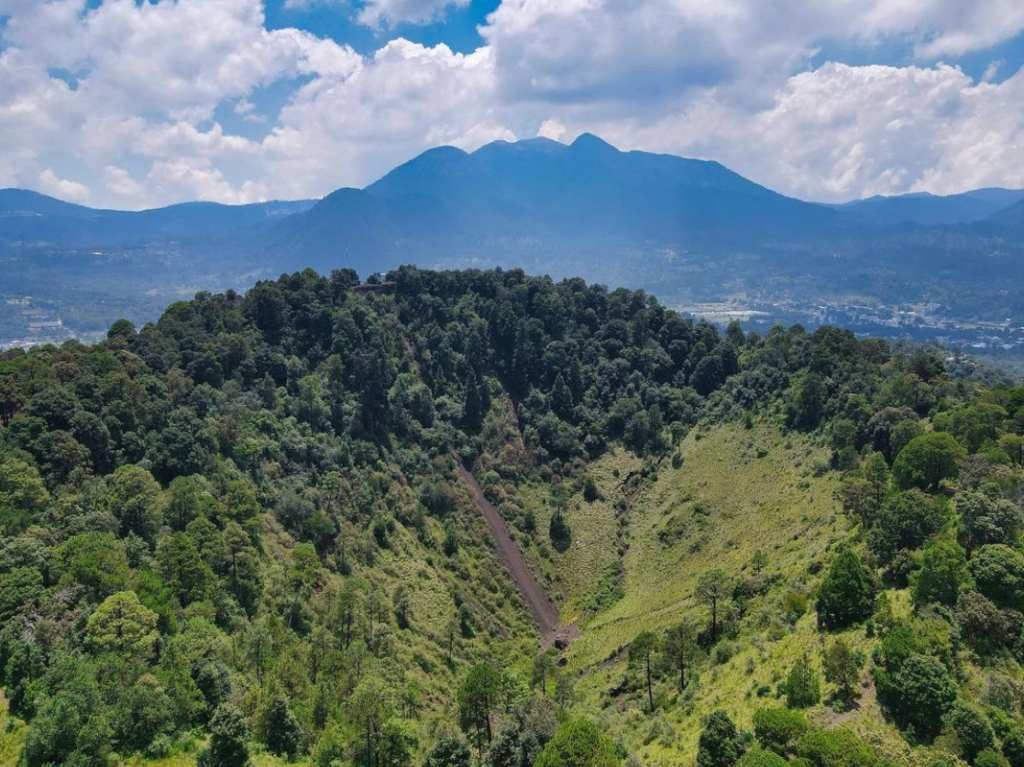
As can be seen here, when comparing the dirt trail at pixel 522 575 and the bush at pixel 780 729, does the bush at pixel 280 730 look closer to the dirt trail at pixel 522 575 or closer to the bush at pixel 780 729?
the bush at pixel 780 729

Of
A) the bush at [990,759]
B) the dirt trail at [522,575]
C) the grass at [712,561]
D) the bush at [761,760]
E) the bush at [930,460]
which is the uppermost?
the bush at [930,460]

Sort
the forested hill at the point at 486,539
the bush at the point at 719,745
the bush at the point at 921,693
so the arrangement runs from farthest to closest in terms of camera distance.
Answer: the forested hill at the point at 486,539
the bush at the point at 719,745
the bush at the point at 921,693

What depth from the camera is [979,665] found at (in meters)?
35.9

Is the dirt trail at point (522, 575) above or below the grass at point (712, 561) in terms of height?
below

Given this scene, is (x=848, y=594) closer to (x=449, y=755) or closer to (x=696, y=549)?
(x=449, y=755)

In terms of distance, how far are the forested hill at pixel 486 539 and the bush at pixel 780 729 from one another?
146 mm

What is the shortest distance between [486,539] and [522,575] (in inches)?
261

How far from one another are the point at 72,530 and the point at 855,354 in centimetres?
9140

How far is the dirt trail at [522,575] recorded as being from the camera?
76.6m

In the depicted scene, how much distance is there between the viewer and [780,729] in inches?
1314

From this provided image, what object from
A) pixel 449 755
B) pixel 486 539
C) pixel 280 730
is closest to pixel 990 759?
pixel 449 755

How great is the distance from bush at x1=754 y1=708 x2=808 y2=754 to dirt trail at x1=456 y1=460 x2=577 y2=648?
137 feet

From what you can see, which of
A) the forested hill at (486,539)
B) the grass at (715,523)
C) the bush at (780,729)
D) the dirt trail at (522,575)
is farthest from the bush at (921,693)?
the dirt trail at (522,575)

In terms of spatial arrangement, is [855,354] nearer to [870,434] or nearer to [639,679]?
[870,434]
